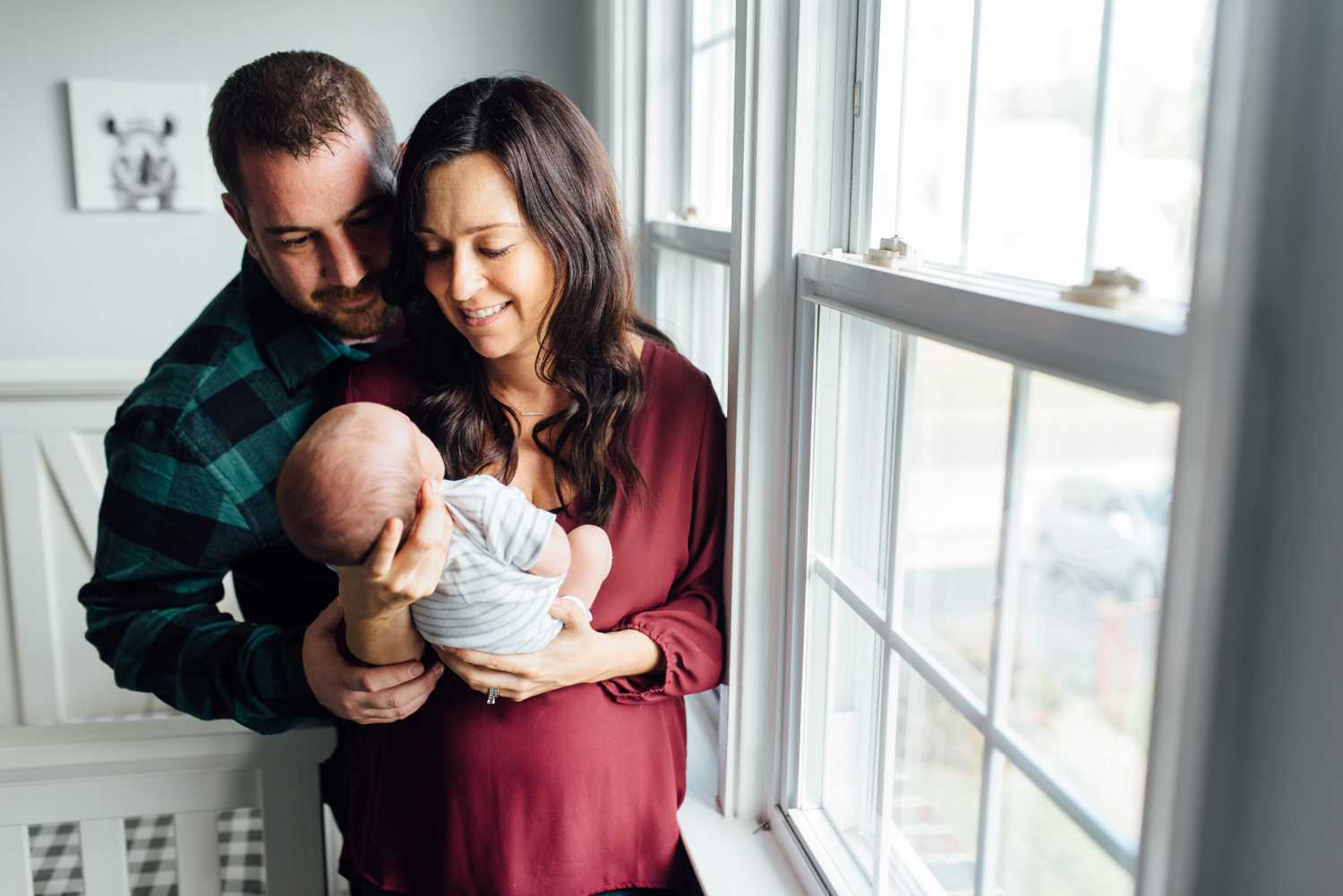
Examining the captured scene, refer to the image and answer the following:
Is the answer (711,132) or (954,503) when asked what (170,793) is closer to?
(954,503)

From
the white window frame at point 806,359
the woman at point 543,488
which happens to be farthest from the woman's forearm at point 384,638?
the white window frame at point 806,359

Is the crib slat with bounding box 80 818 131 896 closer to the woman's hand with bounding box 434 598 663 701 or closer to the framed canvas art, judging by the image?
the woman's hand with bounding box 434 598 663 701

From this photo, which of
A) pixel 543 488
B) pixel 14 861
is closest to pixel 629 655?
pixel 543 488

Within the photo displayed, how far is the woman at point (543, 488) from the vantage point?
1.15m

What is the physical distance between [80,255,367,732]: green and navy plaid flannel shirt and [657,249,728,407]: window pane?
705 millimetres

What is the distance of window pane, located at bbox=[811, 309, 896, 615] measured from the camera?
1.15 meters

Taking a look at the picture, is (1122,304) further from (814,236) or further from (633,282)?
(633,282)

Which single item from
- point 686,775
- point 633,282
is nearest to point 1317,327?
point 633,282

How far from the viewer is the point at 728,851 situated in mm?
1386

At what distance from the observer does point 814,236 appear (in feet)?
4.14

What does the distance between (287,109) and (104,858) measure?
1.19 metres

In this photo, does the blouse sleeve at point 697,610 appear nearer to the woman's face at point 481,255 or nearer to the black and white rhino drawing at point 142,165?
the woman's face at point 481,255

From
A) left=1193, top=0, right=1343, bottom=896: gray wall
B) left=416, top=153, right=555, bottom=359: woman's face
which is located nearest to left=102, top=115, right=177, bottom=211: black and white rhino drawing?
left=416, top=153, right=555, bottom=359: woman's face

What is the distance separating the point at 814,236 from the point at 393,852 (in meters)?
0.92
